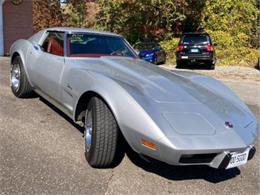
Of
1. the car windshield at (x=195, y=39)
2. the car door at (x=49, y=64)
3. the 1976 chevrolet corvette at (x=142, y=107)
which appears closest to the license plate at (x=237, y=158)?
the 1976 chevrolet corvette at (x=142, y=107)

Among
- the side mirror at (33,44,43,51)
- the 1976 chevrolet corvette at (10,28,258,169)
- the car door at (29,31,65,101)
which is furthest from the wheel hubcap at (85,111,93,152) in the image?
the side mirror at (33,44,43,51)

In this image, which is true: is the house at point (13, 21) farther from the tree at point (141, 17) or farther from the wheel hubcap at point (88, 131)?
the wheel hubcap at point (88, 131)

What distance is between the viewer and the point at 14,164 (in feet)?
12.9

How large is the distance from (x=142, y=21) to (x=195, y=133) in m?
20.5

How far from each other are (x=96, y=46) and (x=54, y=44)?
2.02ft

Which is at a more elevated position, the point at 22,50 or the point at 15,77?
the point at 22,50

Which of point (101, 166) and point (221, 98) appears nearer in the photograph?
point (101, 166)

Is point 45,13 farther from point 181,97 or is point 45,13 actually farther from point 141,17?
point 181,97

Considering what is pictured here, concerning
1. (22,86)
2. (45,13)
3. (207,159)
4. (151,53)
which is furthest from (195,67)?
(207,159)

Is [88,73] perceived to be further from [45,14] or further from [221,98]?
[45,14]

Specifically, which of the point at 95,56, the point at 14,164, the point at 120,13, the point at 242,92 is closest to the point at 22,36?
the point at 120,13

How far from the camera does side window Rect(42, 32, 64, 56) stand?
5.29 m

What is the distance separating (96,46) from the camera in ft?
17.8

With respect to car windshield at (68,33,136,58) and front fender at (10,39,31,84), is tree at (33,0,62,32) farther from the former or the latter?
car windshield at (68,33,136,58)
